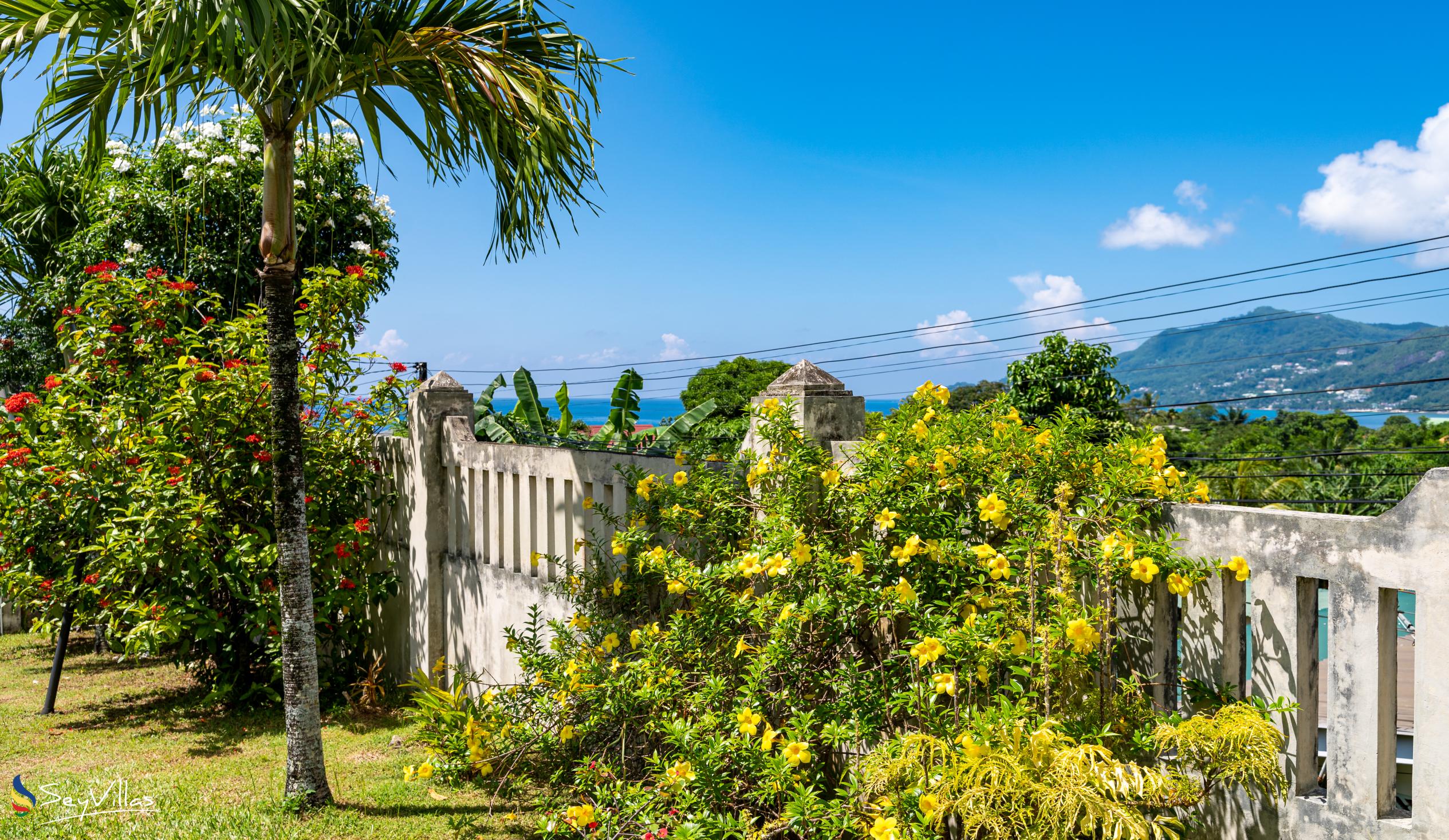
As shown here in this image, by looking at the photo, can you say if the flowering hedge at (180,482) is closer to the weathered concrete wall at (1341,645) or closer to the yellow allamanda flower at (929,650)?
the yellow allamanda flower at (929,650)

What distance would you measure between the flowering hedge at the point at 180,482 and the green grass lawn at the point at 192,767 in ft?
1.70

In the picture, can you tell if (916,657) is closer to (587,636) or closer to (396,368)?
(587,636)

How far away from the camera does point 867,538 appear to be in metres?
3.74

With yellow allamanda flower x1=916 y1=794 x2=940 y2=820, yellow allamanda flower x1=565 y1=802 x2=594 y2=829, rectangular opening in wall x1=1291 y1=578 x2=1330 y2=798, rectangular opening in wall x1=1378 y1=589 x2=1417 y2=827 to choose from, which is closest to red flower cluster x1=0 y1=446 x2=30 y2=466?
yellow allamanda flower x1=565 y1=802 x2=594 y2=829

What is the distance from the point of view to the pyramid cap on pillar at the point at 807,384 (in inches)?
163

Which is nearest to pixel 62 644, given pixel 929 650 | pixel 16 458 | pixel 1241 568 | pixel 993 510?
pixel 16 458

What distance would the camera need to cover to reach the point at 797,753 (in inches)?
129

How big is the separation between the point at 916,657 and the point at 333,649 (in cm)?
497

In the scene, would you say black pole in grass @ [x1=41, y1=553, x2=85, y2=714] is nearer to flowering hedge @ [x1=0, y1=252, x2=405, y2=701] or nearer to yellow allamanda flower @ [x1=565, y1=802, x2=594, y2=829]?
flowering hedge @ [x1=0, y1=252, x2=405, y2=701]

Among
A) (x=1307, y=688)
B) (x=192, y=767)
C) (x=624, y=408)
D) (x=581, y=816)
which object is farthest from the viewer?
(x=624, y=408)

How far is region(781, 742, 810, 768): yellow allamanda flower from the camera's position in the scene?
128 inches

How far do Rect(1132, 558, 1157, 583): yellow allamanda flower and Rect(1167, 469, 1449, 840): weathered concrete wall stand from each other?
0.91ft

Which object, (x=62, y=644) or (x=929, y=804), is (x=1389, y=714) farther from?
(x=62, y=644)

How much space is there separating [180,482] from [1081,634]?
5538mm
